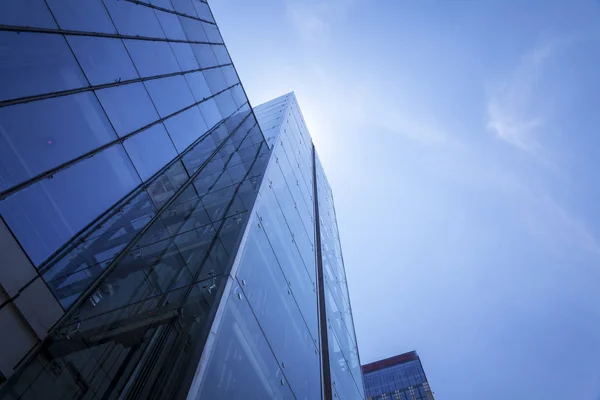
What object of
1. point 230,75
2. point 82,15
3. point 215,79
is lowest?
point 82,15

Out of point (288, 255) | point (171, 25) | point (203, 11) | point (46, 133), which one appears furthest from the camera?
point (203, 11)

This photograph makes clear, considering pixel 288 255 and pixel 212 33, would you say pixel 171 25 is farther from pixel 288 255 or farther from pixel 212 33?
pixel 288 255

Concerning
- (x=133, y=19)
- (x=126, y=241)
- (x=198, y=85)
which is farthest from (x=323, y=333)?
(x=133, y=19)

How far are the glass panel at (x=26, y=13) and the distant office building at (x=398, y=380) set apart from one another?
A: 13666cm

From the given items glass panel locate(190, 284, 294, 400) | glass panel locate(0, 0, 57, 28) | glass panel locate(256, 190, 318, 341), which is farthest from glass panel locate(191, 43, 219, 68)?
glass panel locate(190, 284, 294, 400)

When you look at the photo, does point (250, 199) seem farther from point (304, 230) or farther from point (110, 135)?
point (304, 230)

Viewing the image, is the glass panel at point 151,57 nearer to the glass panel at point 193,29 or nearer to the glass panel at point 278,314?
the glass panel at point 193,29

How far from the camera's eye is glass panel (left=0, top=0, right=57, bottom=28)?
4.88m

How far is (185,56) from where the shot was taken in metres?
11.4

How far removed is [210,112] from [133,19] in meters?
3.58

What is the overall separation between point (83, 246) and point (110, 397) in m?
2.21

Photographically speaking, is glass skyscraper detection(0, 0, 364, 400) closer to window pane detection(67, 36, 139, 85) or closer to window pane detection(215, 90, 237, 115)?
window pane detection(67, 36, 139, 85)

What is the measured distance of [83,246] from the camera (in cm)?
509

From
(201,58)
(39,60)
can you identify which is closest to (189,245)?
(39,60)
